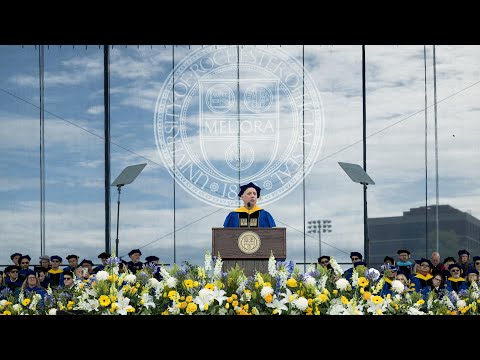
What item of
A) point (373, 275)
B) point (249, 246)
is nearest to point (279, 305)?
point (373, 275)

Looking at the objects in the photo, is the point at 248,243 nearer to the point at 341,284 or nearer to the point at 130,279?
the point at 130,279

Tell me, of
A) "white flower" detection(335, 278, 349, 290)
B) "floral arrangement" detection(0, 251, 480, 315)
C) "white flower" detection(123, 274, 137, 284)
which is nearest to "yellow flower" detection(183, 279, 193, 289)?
"floral arrangement" detection(0, 251, 480, 315)

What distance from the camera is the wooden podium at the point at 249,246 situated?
696 centimetres

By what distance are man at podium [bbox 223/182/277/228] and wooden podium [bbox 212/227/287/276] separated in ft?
3.95

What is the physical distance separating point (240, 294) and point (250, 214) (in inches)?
166

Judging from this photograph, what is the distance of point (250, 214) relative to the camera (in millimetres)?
8516

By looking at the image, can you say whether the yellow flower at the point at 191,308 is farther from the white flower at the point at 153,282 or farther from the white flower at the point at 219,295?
the white flower at the point at 153,282

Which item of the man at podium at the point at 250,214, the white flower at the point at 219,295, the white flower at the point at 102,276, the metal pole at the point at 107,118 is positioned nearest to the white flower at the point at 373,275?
the white flower at the point at 219,295

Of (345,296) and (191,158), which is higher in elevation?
(191,158)
